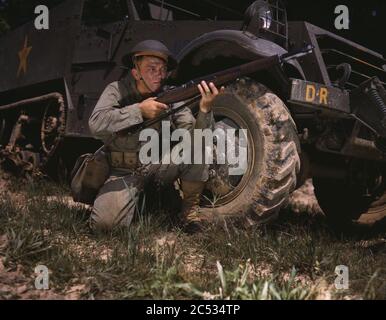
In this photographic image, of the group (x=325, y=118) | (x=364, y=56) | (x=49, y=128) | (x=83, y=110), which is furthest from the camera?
(x=49, y=128)

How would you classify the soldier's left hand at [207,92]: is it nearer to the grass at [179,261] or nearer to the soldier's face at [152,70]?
the soldier's face at [152,70]

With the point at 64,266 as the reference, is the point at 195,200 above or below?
above

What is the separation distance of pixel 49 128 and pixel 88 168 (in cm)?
226

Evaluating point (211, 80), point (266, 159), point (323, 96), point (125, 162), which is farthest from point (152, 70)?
point (323, 96)

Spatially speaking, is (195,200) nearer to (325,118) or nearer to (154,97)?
(154,97)

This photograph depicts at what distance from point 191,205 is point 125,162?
589mm

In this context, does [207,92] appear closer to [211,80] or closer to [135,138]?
[211,80]

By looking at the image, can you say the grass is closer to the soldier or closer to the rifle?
the soldier

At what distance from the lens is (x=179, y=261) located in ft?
8.36

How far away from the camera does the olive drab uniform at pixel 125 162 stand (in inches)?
126

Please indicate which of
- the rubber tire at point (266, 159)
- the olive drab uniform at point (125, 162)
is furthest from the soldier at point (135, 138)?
the rubber tire at point (266, 159)
